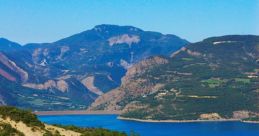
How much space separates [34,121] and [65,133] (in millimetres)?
5281

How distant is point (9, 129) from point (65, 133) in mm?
10271

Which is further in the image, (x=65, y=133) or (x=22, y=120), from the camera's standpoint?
(x=65, y=133)

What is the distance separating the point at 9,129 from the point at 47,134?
183 inches

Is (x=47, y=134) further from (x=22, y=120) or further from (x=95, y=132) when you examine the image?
(x=95, y=132)

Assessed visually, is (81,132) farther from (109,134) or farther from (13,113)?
(13,113)

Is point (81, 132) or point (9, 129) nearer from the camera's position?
point (9, 129)

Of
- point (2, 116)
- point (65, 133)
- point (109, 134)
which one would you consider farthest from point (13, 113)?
point (109, 134)

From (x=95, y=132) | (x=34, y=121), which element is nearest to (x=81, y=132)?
(x=95, y=132)

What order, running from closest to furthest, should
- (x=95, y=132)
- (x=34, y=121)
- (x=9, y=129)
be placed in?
(x=9, y=129)
(x=34, y=121)
(x=95, y=132)

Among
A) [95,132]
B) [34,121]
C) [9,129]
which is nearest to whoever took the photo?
[9,129]

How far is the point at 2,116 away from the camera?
77.0 meters

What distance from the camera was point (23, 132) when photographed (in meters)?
75.4

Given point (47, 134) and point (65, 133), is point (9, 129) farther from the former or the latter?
point (65, 133)

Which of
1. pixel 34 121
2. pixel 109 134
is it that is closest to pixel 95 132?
pixel 109 134
